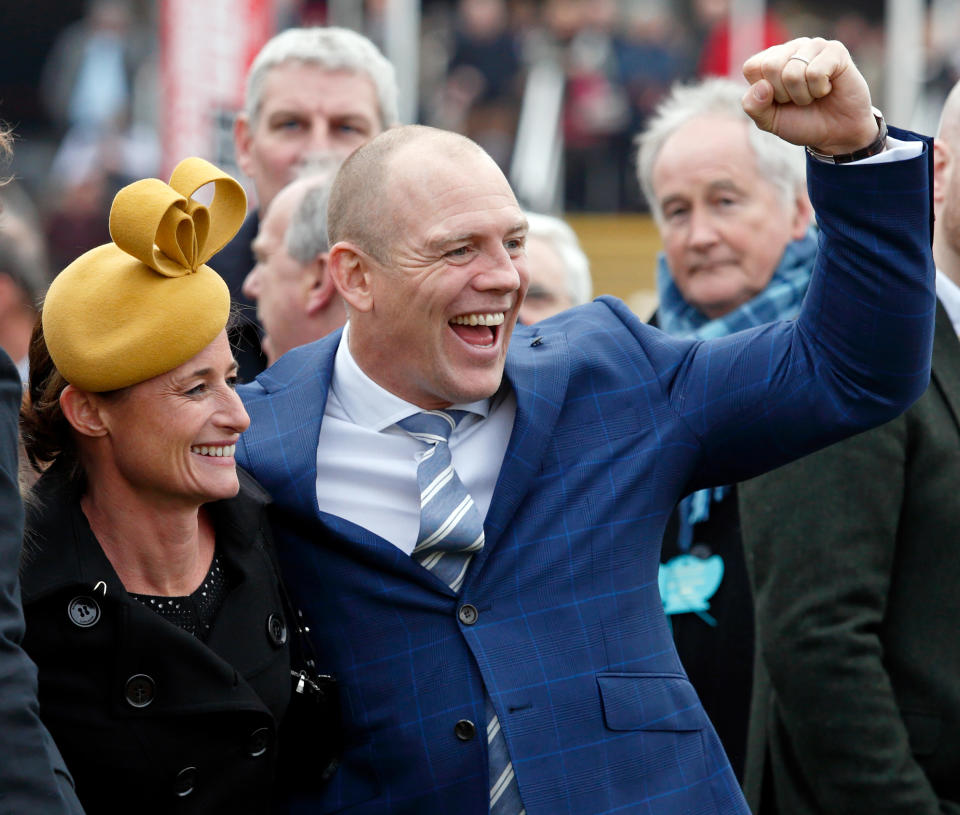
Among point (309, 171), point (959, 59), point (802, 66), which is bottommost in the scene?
point (959, 59)

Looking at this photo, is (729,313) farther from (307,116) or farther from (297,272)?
(307,116)

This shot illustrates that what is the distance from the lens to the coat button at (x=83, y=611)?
7.98 feet

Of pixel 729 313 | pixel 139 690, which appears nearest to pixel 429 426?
pixel 139 690

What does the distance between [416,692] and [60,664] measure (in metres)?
0.60

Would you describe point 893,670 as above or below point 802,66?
below

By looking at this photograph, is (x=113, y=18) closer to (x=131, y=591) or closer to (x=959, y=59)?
(x=959, y=59)

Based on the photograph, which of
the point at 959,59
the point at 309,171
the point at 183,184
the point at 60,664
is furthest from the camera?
the point at 959,59

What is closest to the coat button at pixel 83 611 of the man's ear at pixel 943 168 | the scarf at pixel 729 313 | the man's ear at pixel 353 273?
the man's ear at pixel 353 273

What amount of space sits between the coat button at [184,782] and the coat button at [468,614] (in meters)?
0.51

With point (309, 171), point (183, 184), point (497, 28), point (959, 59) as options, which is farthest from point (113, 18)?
point (183, 184)

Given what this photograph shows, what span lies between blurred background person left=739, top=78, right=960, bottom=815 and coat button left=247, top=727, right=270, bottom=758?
1.19m

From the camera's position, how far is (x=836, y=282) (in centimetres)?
262

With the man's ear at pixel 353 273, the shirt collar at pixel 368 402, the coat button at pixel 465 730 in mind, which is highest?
the man's ear at pixel 353 273

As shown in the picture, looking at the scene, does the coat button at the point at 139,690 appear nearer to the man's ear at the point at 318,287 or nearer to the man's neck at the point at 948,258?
the man's ear at the point at 318,287
